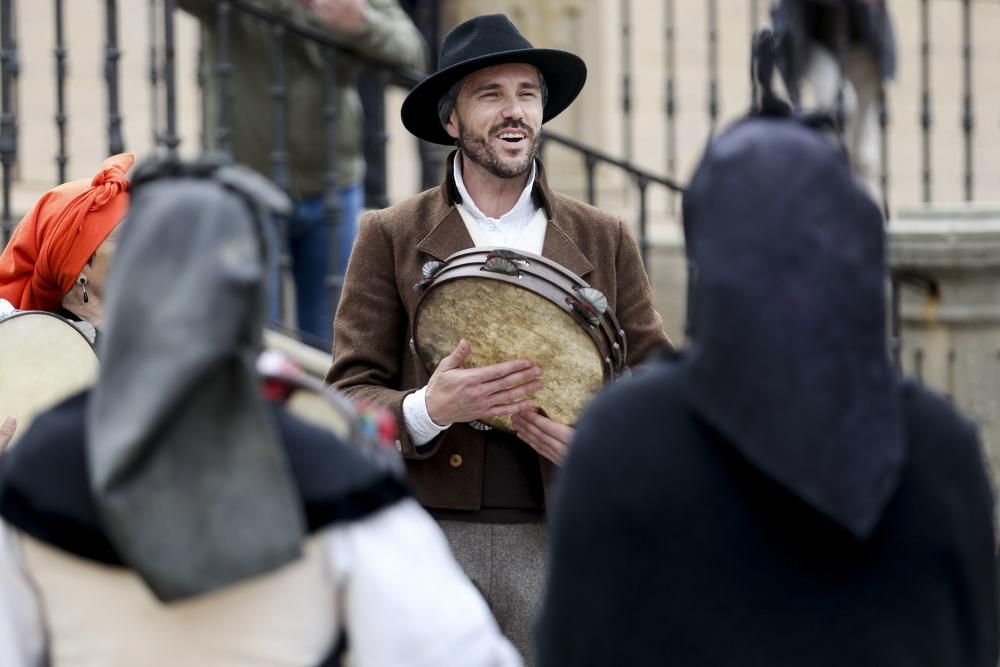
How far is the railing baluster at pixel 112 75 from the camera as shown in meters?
6.18

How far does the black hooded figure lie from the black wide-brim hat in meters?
1.79

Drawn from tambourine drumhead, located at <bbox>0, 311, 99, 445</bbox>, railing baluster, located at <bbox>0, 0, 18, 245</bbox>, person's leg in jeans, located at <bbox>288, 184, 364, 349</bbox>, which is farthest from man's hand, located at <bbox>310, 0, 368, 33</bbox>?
tambourine drumhead, located at <bbox>0, 311, 99, 445</bbox>

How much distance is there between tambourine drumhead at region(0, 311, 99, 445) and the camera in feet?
11.1

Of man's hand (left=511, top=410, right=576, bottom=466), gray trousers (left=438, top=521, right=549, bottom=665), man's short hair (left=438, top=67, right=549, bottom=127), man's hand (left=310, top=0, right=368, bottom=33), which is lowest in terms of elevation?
gray trousers (left=438, top=521, right=549, bottom=665)

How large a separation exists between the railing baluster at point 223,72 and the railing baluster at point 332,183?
→ 36 centimetres

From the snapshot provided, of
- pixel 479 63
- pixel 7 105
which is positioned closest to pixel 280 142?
pixel 7 105

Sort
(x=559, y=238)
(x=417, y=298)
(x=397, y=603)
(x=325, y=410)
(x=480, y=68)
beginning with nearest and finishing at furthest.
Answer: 1. (x=397, y=603)
2. (x=325, y=410)
3. (x=417, y=298)
4. (x=559, y=238)
5. (x=480, y=68)

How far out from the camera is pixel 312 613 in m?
2.18

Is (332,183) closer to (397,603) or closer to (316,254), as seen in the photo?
(316,254)

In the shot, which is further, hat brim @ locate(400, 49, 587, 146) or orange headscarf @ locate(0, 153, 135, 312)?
hat brim @ locate(400, 49, 587, 146)

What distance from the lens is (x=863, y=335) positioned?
6.89 ft

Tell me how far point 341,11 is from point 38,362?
3034mm

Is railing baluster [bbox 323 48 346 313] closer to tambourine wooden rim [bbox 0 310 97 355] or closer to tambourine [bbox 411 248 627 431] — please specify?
tambourine [bbox 411 248 627 431]

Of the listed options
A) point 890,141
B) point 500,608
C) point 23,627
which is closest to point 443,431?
point 500,608
